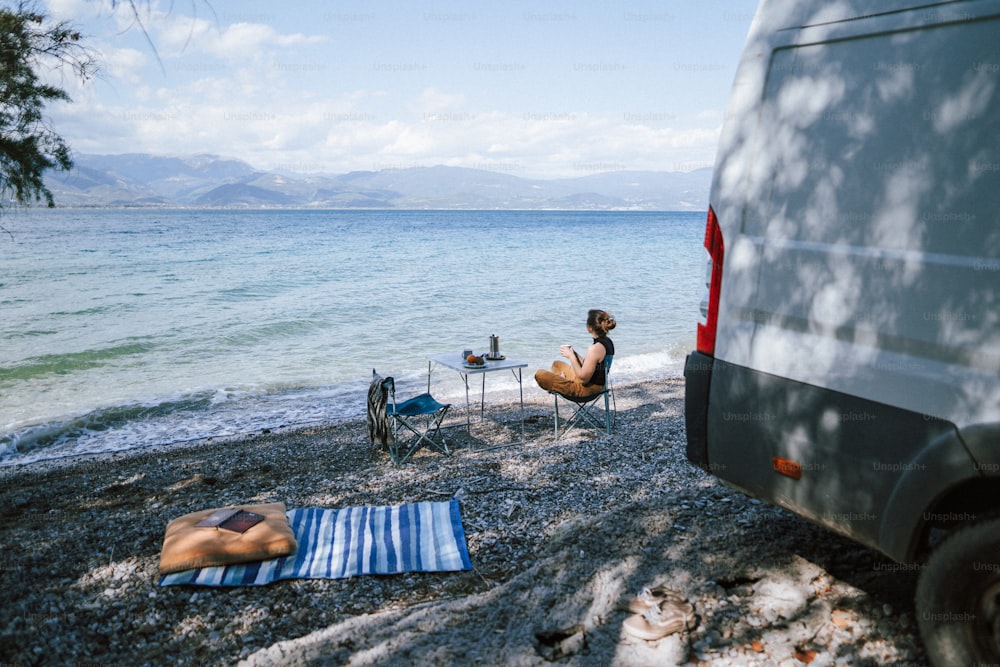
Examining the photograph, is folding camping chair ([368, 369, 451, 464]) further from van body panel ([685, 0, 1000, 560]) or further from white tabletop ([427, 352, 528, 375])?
van body panel ([685, 0, 1000, 560])

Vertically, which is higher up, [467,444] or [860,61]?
[860,61]

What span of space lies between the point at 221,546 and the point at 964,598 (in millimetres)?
3933

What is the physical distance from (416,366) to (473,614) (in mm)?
10294

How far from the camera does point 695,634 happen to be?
2.83 metres


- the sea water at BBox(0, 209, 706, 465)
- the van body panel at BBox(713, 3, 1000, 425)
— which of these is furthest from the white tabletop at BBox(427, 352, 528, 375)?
the van body panel at BBox(713, 3, 1000, 425)

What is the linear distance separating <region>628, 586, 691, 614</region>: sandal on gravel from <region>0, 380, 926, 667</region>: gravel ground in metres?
0.06

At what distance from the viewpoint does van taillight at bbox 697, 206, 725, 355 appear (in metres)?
2.96

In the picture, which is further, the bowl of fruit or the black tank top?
the bowl of fruit

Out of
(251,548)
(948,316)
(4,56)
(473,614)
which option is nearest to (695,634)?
(473,614)

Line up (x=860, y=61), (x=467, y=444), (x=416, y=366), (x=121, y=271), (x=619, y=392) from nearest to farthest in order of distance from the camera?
(x=860, y=61) → (x=467, y=444) → (x=619, y=392) → (x=416, y=366) → (x=121, y=271)

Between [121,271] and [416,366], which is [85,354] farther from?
[121,271]

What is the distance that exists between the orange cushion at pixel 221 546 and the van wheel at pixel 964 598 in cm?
358

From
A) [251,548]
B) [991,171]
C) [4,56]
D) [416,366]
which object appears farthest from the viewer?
[416,366]

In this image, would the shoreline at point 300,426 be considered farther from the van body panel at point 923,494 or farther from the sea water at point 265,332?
the van body panel at point 923,494
